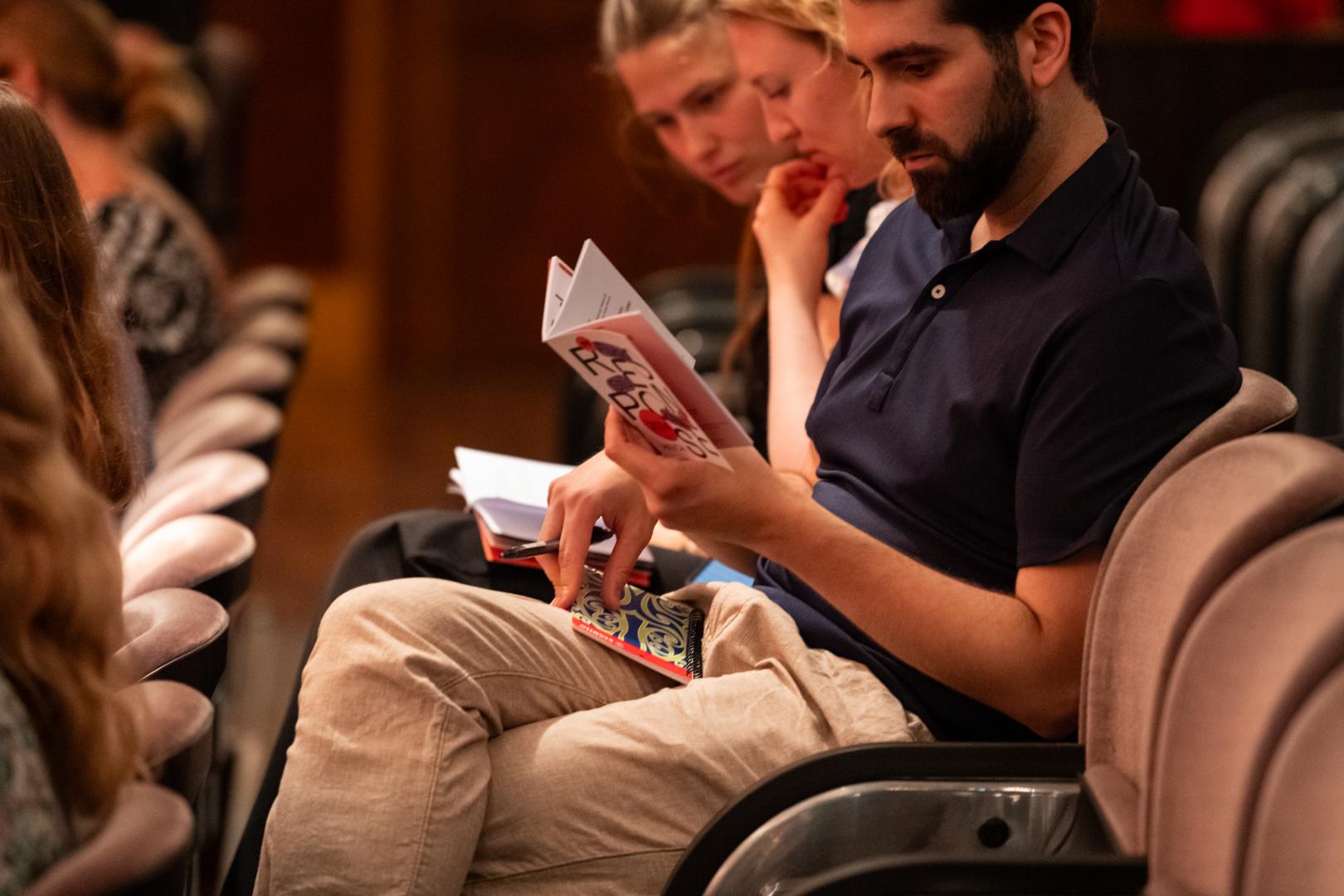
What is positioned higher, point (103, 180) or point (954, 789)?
point (103, 180)

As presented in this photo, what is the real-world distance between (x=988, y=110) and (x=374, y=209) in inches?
204

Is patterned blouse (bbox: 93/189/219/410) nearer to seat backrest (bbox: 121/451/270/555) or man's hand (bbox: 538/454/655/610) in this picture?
seat backrest (bbox: 121/451/270/555)

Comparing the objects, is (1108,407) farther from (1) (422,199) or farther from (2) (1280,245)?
(1) (422,199)

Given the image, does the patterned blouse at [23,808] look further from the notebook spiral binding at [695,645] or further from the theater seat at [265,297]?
the theater seat at [265,297]

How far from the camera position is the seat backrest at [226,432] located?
2188 mm

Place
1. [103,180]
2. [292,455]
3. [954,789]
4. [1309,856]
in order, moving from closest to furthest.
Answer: [1309,856], [954,789], [103,180], [292,455]

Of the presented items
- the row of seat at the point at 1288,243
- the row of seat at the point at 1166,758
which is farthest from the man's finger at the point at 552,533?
the row of seat at the point at 1288,243

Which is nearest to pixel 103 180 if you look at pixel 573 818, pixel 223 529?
pixel 223 529

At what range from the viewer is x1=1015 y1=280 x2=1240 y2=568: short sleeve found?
143 centimetres

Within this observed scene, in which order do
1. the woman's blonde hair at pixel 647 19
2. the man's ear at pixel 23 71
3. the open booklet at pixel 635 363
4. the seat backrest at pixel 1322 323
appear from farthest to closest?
the seat backrest at pixel 1322 323 < the man's ear at pixel 23 71 < the woman's blonde hair at pixel 647 19 < the open booklet at pixel 635 363

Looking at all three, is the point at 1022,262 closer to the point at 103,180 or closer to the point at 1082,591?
the point at 1082,591

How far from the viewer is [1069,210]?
156 centimetres

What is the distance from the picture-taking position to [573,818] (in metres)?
1.49

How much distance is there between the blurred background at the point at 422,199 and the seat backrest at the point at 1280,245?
3.87 ft
